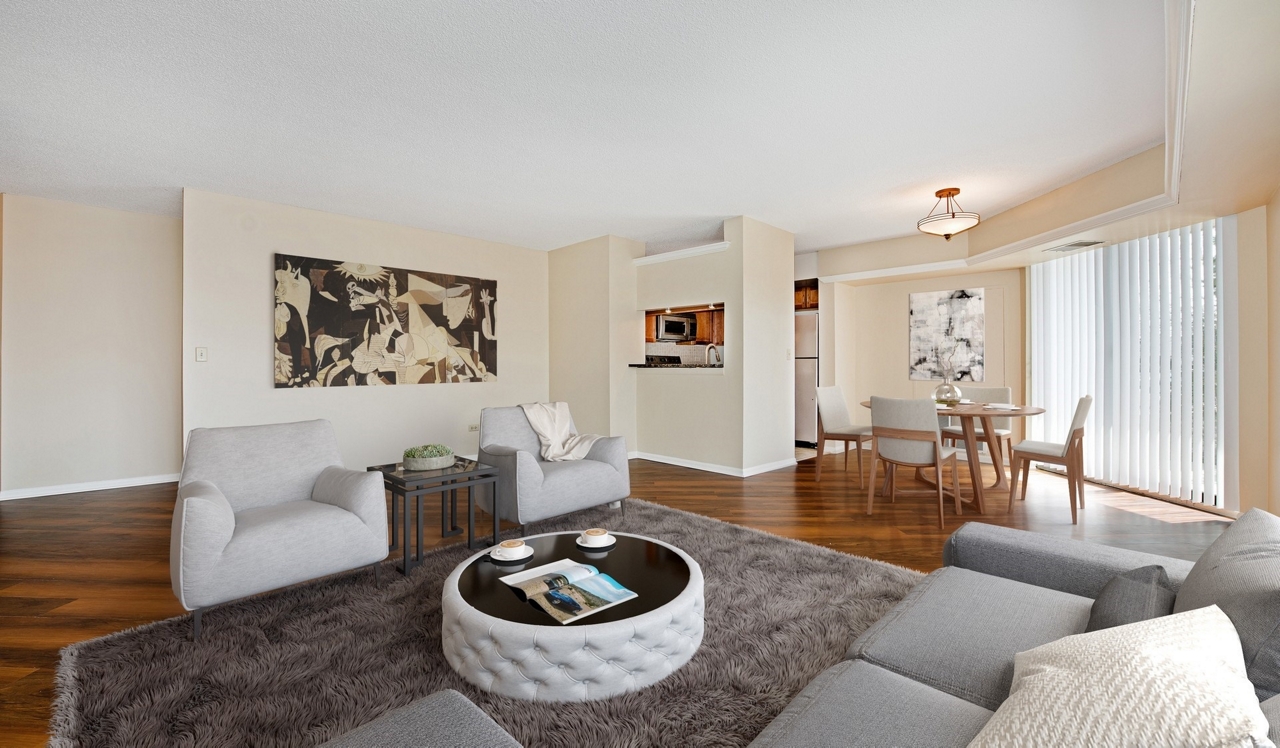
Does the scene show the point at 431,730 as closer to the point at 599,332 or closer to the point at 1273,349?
the point at 1273,349

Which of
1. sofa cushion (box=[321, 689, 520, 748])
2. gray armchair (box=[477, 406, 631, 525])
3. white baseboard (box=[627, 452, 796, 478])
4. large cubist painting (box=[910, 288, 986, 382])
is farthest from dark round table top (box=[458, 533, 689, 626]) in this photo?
large cubist painting (box=[910, 288, 986, 382])

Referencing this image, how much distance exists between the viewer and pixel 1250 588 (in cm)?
106

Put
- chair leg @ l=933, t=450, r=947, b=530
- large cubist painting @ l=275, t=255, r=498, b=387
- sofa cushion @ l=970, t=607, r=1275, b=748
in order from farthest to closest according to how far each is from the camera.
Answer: large cubist painting @ l=275, t=255, r=498, b=387
chair leg @ l=933, t=450, r=947, b=530
sofa cushion @ l=970, t=607, r=1275, b=748

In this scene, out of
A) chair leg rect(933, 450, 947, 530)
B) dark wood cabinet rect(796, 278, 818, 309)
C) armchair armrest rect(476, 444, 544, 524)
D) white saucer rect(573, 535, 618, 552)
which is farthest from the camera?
dark wood cabinet rect(796, 278, 818, 309)

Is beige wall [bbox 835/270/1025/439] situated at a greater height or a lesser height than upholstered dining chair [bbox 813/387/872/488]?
greater

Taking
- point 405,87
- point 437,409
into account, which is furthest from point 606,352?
point 405,87

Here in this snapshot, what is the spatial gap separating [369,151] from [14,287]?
352 centimetres

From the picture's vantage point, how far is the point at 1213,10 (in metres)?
1.74

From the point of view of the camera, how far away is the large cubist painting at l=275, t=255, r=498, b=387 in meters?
5.05

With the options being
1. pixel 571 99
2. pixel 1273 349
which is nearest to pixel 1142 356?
pixel 1273 349

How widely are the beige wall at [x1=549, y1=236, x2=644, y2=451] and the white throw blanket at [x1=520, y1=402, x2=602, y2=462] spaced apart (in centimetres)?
188

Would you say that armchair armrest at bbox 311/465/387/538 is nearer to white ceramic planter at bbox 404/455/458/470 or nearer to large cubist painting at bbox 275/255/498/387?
white ceramic planter at bbox 404/455/458/470

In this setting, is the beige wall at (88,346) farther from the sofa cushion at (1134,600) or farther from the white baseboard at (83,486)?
the sofa cushion at (1134,600)

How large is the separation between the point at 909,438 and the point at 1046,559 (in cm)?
234
